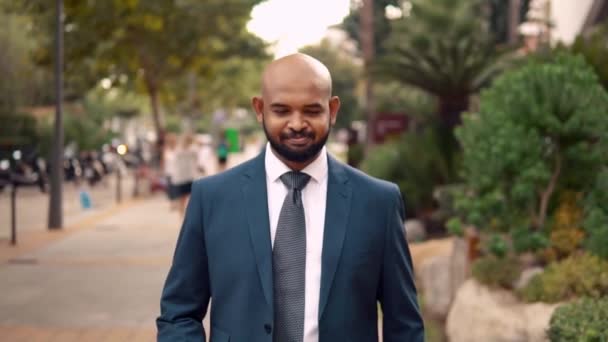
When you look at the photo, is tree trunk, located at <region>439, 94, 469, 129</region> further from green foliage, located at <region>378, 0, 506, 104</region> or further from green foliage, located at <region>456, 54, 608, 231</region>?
green foliage, located at <region>456, 54, 608, 231</region>

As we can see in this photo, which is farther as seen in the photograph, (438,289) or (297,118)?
(438,289)

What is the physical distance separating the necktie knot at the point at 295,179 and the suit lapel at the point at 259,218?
0.26 feet

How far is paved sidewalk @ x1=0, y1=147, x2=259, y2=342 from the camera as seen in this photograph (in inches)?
308

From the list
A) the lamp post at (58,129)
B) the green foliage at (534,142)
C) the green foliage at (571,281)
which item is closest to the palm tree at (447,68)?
the lamp post at (58,129)

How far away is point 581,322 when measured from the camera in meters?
5.44

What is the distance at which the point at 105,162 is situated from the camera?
32.3 meters

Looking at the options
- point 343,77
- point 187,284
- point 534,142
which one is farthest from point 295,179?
point 343,77

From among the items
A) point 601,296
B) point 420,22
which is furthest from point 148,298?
point 420,22

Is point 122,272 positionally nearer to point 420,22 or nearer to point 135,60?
point 420,22

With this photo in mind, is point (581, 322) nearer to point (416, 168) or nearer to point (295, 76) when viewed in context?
point (295, 76)

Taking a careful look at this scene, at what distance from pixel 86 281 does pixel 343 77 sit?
1440 inches

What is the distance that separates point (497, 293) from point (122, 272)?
17.5 ft

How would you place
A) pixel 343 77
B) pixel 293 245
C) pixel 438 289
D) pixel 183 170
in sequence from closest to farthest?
pixel 293 245, pixel 438 289, pixel 183 170, pixel 343 77

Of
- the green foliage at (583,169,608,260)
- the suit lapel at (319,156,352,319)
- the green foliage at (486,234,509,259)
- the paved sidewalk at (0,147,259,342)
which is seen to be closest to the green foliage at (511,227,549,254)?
the green foliage at (486,234,509,259)
